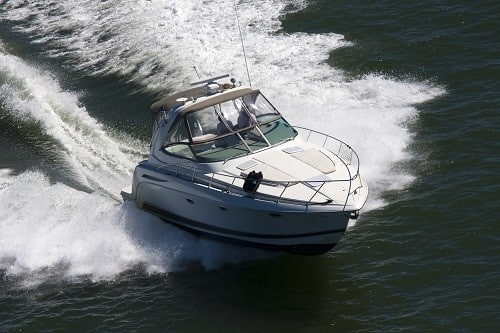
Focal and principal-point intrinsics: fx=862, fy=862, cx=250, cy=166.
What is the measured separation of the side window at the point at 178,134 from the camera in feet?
66.2

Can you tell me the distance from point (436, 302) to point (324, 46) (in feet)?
46.1

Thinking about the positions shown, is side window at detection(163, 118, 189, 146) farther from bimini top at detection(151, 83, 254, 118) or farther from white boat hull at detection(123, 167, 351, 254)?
white boat hull at detection(123, 167, 351, 254)

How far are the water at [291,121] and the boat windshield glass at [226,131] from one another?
214 cm

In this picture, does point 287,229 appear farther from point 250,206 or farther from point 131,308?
point 131,308

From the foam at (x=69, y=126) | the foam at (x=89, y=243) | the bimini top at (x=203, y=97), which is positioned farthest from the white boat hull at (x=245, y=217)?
the foam at (x=69, y=126)

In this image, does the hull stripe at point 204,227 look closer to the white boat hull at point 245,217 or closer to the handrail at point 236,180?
the white boat hull at point 245,217

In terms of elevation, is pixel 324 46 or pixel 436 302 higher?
pixel 324 46

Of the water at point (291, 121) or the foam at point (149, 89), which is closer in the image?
the water at point (291, 121)

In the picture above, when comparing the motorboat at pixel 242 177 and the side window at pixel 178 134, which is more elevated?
the side window at pixel 178 134

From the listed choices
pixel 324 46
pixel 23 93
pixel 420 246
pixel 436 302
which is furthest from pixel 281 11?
pixel 436 302

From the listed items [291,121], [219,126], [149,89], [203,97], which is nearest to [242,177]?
[219,126]

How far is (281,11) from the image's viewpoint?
1288 inches

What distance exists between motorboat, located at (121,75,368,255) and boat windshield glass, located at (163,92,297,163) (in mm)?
23

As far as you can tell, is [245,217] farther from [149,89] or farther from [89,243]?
[149,89]
